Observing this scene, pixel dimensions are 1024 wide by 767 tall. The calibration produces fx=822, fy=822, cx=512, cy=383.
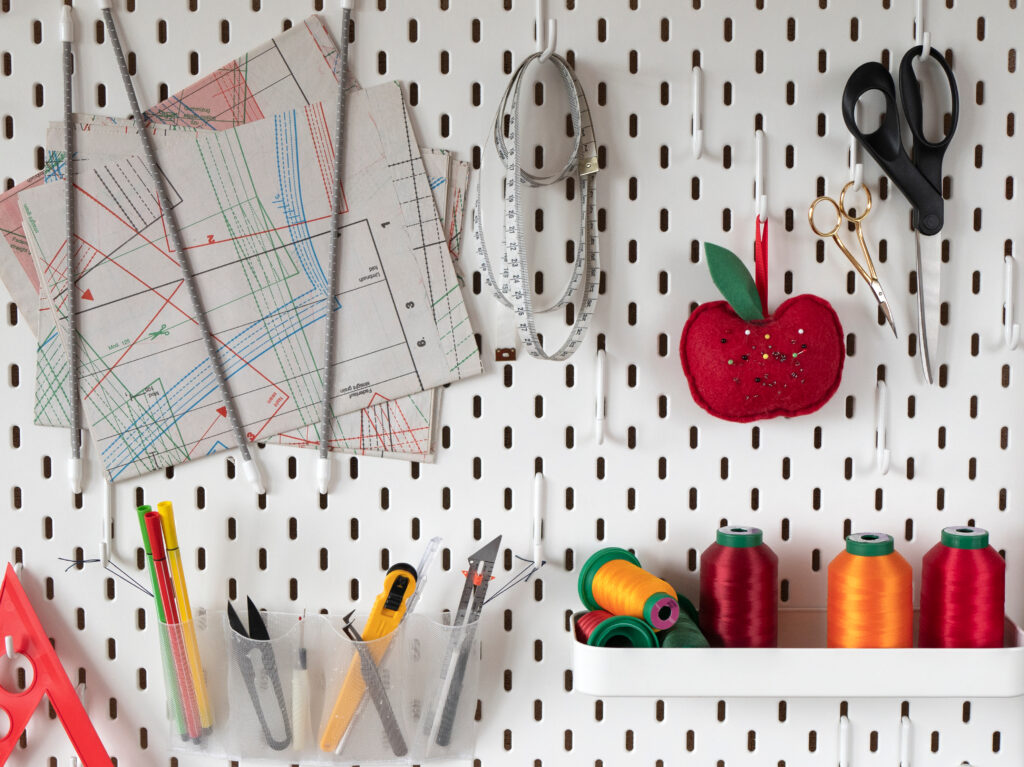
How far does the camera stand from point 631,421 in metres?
0.82

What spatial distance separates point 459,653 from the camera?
2.56ft

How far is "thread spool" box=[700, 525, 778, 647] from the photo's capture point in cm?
73

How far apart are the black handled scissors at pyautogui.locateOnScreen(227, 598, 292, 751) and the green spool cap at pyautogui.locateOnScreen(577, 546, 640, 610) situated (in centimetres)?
30

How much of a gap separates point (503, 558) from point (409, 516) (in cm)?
10

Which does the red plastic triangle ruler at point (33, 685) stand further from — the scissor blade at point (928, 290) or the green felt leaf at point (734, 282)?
the scissor blade at point (928, 290)

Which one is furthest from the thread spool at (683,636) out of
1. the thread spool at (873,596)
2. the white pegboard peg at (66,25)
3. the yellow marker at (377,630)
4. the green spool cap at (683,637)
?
the white pegboard peg at (66,25)

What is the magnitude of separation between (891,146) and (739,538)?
1.29ft

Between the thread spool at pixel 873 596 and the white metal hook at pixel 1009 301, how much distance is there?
0.24 m

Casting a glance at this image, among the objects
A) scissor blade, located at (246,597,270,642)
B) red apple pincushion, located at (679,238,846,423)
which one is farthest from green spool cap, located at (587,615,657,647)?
scissor blade, located at (246,597,270,642)

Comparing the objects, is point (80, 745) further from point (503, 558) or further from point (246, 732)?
point (503, 558)

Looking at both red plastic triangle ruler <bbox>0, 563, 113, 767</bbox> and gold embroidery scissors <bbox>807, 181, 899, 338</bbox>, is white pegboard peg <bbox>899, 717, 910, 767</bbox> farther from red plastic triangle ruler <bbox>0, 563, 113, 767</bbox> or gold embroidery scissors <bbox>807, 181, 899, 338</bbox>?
red plastic triangle ruler <bbox>0, 563, 113, 767</bbox>

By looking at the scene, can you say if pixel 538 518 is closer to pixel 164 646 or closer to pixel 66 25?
pixel 164 646

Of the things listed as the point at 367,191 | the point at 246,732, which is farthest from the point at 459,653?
the point at 367,191

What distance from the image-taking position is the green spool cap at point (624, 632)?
717 millimetres
